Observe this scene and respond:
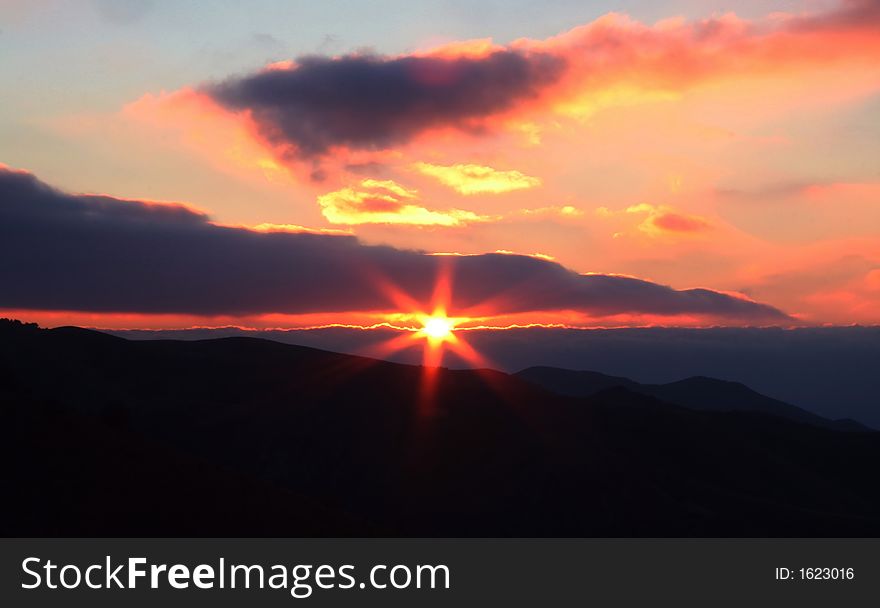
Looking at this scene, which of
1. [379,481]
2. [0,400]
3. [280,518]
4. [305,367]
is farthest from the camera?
[305,367]

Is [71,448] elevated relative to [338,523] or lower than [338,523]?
elevated

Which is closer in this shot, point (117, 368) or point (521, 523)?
point (521, 523)

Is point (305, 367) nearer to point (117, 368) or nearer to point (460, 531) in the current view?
point (117, 368)

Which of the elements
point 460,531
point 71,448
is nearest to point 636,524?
point 460,531

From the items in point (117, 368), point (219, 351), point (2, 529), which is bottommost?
point (2, 529)

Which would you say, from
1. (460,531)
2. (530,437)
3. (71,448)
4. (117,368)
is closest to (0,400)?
(71,448)

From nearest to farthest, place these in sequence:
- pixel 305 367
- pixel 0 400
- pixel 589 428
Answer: pixel 0 400 < pixel 589 428 < pixel 305 367
